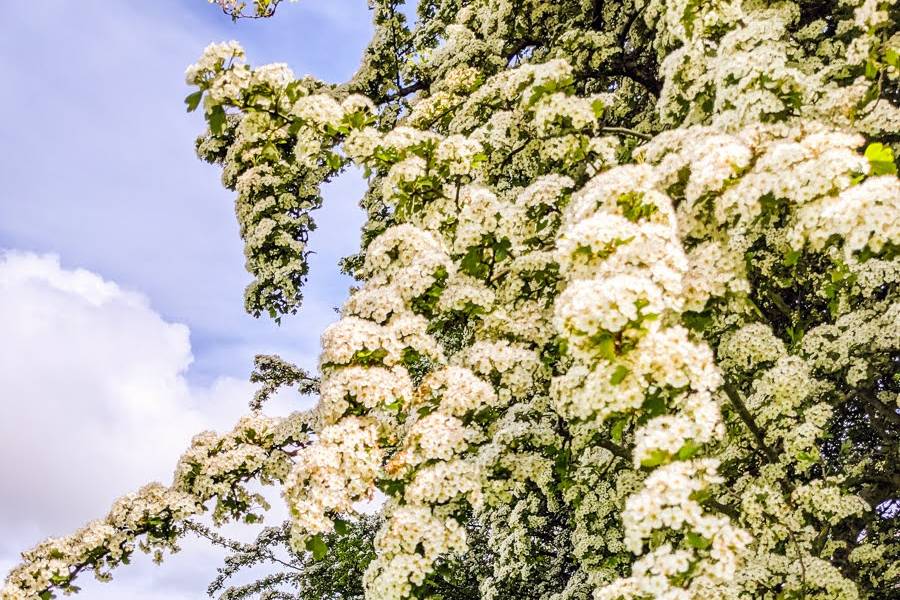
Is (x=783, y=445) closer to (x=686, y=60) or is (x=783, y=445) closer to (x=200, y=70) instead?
(x=686, y=60)

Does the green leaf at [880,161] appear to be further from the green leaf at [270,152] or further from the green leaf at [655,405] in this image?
the green leaf at [270,152]

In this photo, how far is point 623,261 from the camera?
4734mm

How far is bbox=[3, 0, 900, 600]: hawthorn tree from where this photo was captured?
4.55m

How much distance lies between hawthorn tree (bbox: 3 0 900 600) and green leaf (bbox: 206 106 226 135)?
0.04 metres

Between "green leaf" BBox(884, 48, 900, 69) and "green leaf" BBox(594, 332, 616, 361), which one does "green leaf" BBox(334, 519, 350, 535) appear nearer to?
"green leaf" BBox(594, 332, 616, 361)

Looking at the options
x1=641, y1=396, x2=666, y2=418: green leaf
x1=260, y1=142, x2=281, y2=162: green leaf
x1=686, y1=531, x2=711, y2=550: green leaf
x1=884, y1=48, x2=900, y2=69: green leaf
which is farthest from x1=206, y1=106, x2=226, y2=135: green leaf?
x1=884, y1=48, x2=900, y2=69: green leaf

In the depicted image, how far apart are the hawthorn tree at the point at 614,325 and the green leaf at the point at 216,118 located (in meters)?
0.04

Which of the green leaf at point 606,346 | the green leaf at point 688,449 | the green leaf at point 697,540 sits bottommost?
the green leaf at point 697,540

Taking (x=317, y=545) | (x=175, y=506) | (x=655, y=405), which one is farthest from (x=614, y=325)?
(x=175, y=506)

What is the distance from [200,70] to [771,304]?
26.6ft

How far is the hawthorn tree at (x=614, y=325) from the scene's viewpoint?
4.55 meters

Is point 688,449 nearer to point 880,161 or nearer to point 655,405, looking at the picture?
point 655,405

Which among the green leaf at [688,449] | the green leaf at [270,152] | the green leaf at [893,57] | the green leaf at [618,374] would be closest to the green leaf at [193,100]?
the green leaf at [270,152]

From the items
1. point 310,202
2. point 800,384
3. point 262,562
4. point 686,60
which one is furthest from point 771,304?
point 262,562
